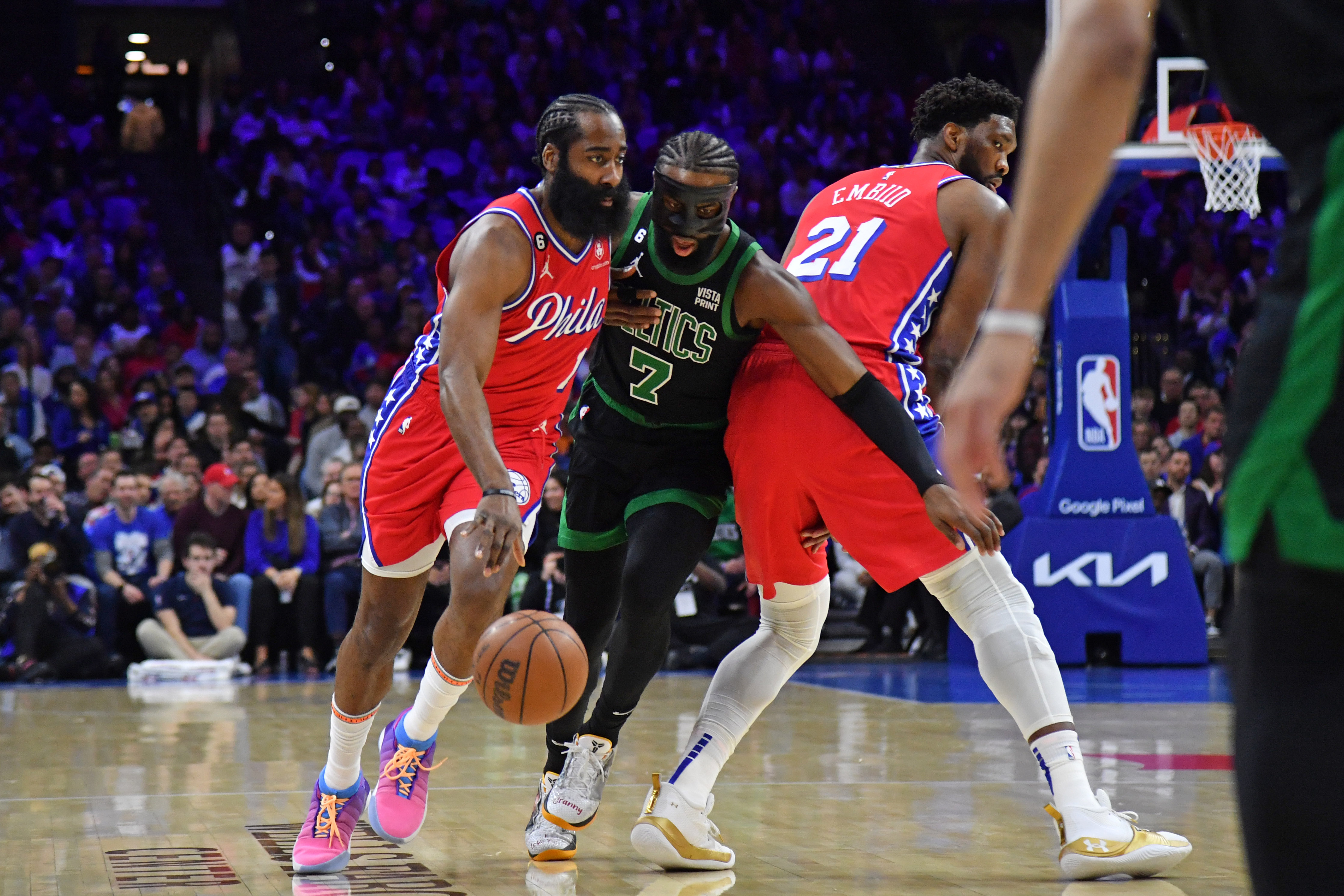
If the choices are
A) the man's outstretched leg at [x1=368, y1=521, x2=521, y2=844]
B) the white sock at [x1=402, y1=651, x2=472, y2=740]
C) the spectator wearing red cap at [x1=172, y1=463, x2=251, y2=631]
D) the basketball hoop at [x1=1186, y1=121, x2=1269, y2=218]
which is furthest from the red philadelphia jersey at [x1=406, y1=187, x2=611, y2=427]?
the spectator wearing red cap at [x1=172, y1=463, x2=251, y2=631]

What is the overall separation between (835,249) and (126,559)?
803 cm

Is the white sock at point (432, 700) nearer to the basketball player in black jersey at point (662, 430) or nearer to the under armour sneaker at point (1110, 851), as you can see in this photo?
the basketball player in black jersey at point (662, 430)

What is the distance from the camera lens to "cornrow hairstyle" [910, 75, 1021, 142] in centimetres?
438

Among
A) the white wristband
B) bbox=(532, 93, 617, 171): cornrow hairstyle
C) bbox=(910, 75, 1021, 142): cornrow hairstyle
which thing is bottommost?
the white wristband

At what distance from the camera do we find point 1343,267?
124cm

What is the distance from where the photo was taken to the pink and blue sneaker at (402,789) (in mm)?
3988

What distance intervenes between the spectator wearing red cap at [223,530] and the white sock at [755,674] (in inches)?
290

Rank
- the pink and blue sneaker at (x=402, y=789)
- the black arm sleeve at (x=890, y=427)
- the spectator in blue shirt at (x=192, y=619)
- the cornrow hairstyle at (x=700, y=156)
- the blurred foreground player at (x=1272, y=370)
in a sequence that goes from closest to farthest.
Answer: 1. the blurred foreground player at (x=1272, y=370)
2. the black arm sleeve at (x=890, y=427)
3. the cornrow hairstyle at (x=700, y=156)
4. the pink and blue sneaker at (x=402, y=789)
5. the spectator in blue shirt at (x=192, y=619)

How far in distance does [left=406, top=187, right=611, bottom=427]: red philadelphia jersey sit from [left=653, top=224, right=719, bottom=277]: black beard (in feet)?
0.51

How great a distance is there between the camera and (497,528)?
11.1ft

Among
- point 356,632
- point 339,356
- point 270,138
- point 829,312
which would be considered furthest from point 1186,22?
point 270,138

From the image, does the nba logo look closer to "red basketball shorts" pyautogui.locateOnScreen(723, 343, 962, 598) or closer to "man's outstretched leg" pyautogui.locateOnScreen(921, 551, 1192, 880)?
"red basketball shorts" pyautogui.locateOnScreen(723, 343, 962, 598)

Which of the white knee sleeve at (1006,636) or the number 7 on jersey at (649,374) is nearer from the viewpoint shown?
the white knee sleeve at (1006,636)

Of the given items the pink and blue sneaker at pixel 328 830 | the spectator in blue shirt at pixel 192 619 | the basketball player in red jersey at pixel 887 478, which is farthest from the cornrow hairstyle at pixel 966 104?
the spectator in blue shirt at pixel 192 619
